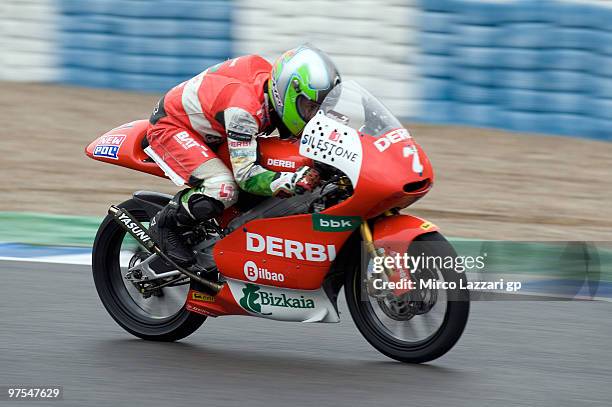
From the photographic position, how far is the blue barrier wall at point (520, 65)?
11117mm

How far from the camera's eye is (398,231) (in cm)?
511

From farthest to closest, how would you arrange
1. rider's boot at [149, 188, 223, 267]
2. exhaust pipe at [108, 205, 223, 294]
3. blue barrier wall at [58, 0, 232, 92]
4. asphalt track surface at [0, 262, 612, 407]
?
1. blue barrier wall at [58, 0, 232, 92]
2. exhaust pipe at [108, 205, 223, 294]
3. rider's boot at [149, 188, 223, 267]
4. asphalt track surface at [0, 262, 612, 407]

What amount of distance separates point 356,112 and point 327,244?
644 mm

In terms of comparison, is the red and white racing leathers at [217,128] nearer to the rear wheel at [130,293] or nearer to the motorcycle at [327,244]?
Result: the motorcycle at [327,244]

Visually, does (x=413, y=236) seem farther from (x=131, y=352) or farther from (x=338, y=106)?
(x=131, y=352)

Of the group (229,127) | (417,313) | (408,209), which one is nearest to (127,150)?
(229,127)

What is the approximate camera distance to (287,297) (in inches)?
215

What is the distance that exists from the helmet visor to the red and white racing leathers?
0.19 meters

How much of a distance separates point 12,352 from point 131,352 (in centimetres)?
58

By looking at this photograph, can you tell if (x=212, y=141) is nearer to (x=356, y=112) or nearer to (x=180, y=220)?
(x=180, y=220)

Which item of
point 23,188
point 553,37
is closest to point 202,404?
point 23,188

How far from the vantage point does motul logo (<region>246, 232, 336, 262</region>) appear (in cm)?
529

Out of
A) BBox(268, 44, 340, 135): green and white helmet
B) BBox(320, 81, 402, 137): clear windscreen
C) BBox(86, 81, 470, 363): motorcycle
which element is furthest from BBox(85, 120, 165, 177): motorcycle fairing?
BBox(320, 81, 402, 137): clear windscreen

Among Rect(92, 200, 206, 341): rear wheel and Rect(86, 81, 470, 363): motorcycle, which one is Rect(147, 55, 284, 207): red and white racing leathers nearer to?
Rect(86, 81, 470, 363): motorcycle
